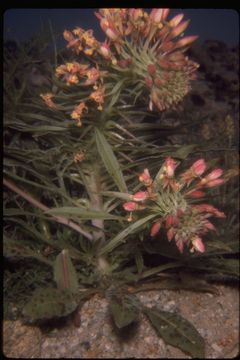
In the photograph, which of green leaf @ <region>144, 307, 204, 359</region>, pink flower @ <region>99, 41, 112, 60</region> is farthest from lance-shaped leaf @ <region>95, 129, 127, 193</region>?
green leaf @ <region>144, 307, 204, 359</region>

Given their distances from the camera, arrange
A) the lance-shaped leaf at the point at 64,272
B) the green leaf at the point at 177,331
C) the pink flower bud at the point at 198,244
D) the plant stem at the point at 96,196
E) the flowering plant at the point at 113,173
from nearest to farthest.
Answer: the pink flower bud at the point at 198,244, the flowering plant at the point at 113,173, the green leaf at the point at 177,331, the lance-shaped leaf at the point at 64,272, the plant stem at the point at 96,196

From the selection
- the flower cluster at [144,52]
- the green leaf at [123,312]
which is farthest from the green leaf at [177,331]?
the flower cluster at [144,52]

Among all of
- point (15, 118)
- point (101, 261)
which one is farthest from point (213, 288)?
point (15, 118)

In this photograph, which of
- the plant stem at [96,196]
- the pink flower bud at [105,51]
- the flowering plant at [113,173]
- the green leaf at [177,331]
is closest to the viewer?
the flowering plant at [113,173]

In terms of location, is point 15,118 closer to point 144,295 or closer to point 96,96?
point 96,96

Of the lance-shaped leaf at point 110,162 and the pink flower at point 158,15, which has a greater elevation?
the pink flower at point 158,15

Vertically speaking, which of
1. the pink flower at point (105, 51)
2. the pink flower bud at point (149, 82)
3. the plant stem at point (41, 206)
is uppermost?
the pink flower at point (105, 51)

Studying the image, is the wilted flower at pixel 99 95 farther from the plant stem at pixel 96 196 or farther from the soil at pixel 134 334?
the soil at pixel 134 334
